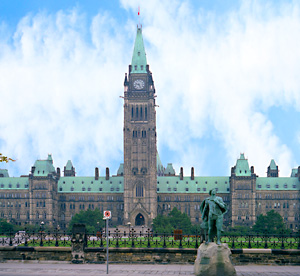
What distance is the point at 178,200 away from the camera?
174 metres

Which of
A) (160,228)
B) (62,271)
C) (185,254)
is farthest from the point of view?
(160,228)

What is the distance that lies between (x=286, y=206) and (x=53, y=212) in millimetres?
73316

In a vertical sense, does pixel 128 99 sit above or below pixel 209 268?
above

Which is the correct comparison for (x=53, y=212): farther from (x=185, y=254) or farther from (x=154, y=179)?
(x=185, y=254)

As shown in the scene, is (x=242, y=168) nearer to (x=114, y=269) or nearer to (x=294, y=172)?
(x=294, y=172)

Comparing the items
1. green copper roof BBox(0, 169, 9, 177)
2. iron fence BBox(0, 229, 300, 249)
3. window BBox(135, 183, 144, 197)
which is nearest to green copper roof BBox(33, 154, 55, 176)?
green copper roof BBox(0, 169, 9, 177)

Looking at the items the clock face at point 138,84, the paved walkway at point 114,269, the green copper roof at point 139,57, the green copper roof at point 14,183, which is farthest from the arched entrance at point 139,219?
the paved walkway at point 114,269

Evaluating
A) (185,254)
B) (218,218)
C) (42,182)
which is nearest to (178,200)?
(42,182)

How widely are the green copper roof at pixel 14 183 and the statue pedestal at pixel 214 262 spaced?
489 ft

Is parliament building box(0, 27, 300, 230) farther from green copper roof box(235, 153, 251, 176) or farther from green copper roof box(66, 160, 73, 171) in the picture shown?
green copper roof box(66, 160, 73, 171)

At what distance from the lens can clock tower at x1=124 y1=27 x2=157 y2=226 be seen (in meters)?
163

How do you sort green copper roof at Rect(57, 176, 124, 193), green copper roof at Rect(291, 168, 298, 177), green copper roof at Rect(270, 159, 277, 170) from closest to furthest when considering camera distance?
green copper roof at Rect(57, 176, 124, 193) < green copper roof at Rect(291, 168, 298, 177) < green copper roof at Rect(270, 159, 277, 170)

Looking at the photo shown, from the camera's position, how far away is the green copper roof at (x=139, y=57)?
553ft

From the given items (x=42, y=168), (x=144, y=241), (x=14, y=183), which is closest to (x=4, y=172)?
(x=14, y=183)
